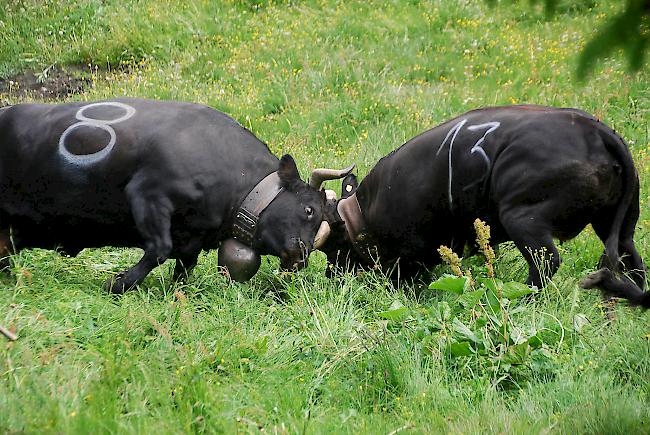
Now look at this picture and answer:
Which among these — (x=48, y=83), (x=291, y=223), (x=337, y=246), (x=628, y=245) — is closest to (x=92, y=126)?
(x=291, y=223)

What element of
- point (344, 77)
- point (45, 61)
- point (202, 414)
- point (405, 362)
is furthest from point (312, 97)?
point (202, 414)

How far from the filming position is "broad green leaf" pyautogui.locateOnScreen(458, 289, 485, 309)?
4973 mm

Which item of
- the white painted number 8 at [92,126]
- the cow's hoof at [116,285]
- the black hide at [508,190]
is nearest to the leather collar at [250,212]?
the black hide at [508,190]

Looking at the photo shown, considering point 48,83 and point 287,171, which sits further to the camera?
point 48,83

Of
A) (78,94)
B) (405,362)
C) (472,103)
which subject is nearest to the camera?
(405,362)

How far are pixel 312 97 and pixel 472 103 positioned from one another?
1844 mm

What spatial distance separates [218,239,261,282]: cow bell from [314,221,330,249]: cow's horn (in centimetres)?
46

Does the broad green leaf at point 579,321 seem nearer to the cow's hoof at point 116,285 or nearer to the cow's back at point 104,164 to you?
the cow's back at point 104,164

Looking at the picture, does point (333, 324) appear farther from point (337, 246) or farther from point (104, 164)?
point (104, 164)

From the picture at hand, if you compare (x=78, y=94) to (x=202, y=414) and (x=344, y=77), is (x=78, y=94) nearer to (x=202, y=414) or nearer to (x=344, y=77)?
(x=344, y=77)

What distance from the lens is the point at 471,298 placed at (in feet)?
16.5

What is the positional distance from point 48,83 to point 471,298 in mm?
9013

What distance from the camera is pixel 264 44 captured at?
11969 millimetres

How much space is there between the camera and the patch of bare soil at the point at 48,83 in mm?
11984
